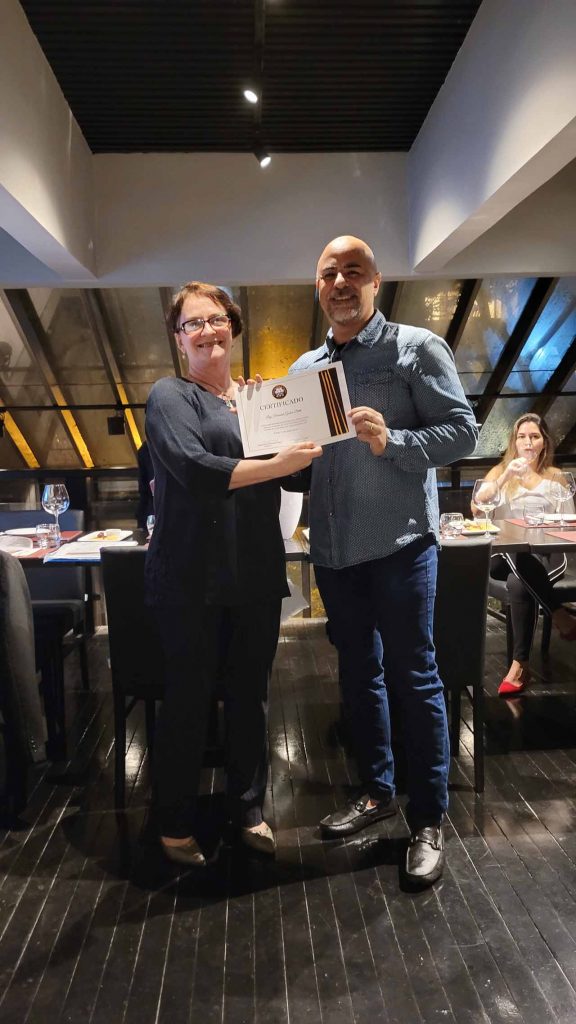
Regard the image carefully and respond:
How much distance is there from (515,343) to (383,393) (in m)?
5.10

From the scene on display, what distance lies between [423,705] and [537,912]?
543 millimetres

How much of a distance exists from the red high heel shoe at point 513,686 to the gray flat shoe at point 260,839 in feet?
4.93

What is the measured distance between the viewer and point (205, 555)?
1812 mm

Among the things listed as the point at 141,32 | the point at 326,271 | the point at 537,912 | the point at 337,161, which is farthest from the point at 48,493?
the point at 337,161

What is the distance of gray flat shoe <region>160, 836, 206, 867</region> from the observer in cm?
193

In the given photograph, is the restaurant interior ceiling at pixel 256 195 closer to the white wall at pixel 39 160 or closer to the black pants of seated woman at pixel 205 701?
the white wall at pixel 39 160

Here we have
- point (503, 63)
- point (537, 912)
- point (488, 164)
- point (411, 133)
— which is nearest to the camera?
point (537, 912)

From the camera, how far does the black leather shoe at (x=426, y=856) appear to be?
1.82m

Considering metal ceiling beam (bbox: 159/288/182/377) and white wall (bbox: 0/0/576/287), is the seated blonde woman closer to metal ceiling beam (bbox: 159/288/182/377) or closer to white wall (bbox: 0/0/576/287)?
white wall (bbox: 0/0/576/287)

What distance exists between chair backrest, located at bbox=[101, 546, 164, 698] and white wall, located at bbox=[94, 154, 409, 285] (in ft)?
9.16

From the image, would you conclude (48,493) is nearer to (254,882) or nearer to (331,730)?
(331,730)

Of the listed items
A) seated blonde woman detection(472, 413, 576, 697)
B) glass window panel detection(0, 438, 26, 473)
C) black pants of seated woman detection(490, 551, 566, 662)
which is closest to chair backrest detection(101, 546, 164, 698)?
seated blonde woman detection(472, 413, 576, 697)

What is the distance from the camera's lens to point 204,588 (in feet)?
5.94

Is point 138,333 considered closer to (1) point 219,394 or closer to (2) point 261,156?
(2) point 261,156
